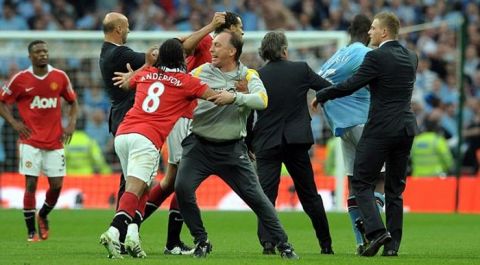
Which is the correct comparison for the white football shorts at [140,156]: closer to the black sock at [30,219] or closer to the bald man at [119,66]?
the bald man at [119,66]

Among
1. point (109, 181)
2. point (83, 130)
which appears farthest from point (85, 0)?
point (109, 181)

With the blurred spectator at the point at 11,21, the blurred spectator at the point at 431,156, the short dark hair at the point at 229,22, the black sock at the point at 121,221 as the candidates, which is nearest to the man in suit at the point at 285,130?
the short dark hair at the point at 229,22

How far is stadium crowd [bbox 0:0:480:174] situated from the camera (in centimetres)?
2798

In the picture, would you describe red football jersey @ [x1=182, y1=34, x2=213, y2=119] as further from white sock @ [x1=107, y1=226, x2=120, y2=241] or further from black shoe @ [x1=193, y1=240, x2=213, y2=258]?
white sock @ [x1=107, y1=226, x2=120, y2=241]

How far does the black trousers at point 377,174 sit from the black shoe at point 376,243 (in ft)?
0.22

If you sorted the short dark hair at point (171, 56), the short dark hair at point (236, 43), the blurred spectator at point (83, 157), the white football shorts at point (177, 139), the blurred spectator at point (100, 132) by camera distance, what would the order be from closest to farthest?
the short dark hair at point (171, 56) → the short dark hair at point (236, 43) → the white football shorts at point (177, 139) → the blurred spectator at point (83, 157) → the blurred spectator at point (100, 132)

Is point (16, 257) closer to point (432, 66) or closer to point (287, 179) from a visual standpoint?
point (287, 179)

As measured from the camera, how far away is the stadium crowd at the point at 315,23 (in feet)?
91.8

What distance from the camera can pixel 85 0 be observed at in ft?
108

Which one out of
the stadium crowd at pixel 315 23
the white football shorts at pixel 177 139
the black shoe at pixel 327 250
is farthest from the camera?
the stadium crowd at pixel 315 23

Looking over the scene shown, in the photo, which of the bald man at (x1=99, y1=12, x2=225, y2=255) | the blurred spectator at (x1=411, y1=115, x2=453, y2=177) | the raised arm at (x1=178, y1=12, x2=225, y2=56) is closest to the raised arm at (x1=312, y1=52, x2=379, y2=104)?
the raised arm at (x1=178, y1=12, x2=225, y2=56)

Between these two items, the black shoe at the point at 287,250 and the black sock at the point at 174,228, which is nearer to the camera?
the black shoe at the point at 287,250

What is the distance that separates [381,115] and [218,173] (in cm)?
175

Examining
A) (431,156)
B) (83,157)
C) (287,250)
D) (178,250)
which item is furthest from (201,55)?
(83,157)
